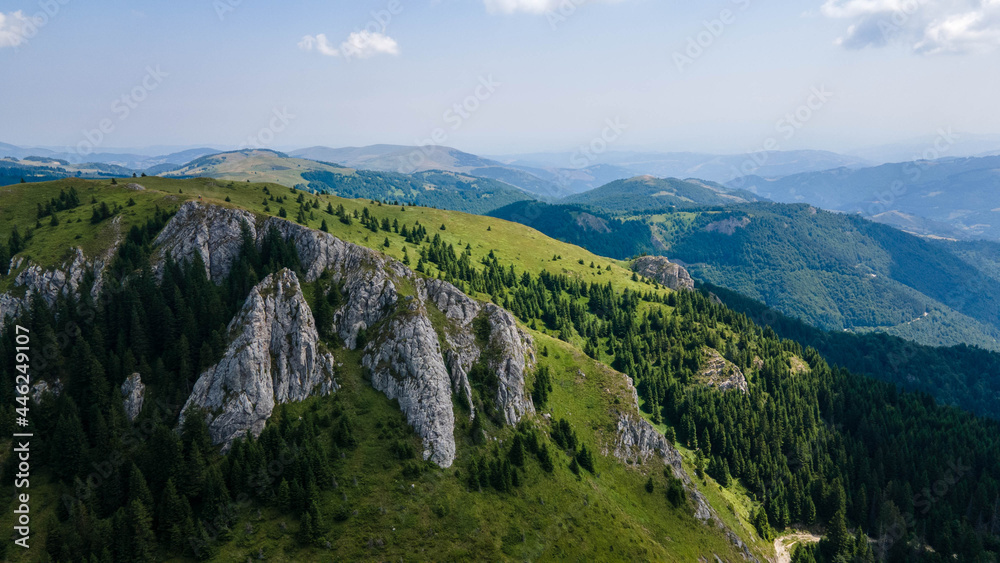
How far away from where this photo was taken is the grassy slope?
73125 millimetres

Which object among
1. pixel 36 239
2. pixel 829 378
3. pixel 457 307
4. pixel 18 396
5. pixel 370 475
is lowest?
pixel 829 378

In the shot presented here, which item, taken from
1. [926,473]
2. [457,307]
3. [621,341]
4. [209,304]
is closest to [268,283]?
[209,304]

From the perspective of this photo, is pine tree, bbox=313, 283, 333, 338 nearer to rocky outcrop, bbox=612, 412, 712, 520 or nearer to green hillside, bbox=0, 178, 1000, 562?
green hillside, bbox=0, 178, 1000, 562

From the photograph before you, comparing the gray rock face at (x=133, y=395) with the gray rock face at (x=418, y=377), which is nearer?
the gray rock face at (x=133, y=395)

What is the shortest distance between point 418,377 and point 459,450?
16.5 m

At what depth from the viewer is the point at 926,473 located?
138 metres

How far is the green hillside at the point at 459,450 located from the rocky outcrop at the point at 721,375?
78.3 inches

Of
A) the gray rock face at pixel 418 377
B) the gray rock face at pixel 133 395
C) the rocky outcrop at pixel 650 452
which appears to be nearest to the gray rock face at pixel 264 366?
the gray rock face at pixel 133 395

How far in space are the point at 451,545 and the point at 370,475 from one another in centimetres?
1798

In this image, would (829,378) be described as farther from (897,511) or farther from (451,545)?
(451,545)

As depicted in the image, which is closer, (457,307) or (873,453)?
(457,307)

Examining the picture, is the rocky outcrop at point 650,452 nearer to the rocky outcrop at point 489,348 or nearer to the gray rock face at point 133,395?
the rocky outcrop at point 489,348

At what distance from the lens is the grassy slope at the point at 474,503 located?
240 ft

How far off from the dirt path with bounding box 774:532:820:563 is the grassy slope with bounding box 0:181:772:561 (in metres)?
6.07
